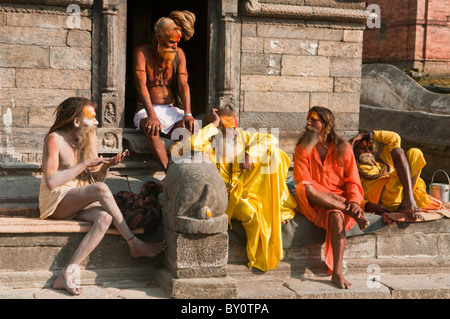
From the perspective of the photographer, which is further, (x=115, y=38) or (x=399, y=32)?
(x=399, y=32)

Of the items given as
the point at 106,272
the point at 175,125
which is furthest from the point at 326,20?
the point at 106,272

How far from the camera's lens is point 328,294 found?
5039 millimetres

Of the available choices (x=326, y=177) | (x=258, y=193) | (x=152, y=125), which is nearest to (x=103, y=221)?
(x=258, y=193)

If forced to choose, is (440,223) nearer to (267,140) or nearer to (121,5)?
(267,140)

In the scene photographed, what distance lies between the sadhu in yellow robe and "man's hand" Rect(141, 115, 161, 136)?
223 cm

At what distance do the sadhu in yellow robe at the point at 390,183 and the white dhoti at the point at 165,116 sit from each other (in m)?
2.21

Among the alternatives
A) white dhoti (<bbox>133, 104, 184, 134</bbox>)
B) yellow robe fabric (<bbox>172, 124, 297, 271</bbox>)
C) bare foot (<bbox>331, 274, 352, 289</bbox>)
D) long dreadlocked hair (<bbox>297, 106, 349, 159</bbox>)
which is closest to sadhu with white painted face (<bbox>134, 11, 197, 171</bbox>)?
white dhoti (<bbox>133, 104, 184, 134</bbox>)

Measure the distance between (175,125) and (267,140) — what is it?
1.57 metres

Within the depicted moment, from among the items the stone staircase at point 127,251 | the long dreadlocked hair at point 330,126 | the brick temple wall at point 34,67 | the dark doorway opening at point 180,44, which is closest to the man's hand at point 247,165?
the stone staircase at point 127,251

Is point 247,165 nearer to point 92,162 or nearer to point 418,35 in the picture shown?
point 92,162

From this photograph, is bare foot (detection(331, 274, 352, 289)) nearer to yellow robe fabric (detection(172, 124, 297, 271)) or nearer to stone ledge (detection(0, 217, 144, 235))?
yellow robe fabric (detection(172, 124, 297, 271))

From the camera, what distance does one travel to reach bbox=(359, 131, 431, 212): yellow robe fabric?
6.06 meters

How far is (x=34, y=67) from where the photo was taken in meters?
6.73

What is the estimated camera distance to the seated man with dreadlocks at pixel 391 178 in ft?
19.6
